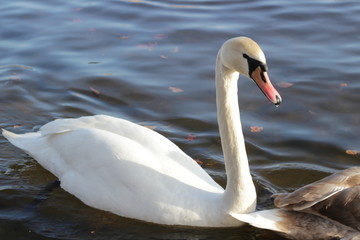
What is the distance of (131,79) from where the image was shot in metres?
9.63

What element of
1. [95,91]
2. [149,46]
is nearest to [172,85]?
[95,91]

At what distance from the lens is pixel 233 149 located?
5629 mm

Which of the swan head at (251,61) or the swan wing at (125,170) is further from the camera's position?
the swan wing at (125,170)

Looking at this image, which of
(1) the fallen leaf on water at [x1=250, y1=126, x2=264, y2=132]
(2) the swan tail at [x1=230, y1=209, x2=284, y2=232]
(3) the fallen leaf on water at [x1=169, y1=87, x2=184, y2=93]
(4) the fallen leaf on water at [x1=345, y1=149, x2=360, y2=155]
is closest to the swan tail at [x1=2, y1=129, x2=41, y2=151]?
(2) the swan tail at [x1=230, y1=209, x2=284, y2=232]

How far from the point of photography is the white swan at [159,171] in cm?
555

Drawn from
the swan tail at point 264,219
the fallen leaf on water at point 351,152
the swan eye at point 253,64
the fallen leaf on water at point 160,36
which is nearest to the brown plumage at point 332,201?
the swan tail at point 264,219

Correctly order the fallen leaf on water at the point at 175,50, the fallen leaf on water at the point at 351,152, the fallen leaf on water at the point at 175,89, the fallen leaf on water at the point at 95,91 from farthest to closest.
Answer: the fallen leaf on water at the point at 175,50, the fallen leaf on water at the point at 175,89, the fallen leaf on water at the point at 95,91, the fallen leaf on water at the point at 351,152

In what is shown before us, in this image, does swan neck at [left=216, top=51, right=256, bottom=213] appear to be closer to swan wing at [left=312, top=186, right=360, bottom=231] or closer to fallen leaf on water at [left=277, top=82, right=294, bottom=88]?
swan wing at [left=312, top=186, right=360, bottom=231]

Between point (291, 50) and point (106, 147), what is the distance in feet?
17.9

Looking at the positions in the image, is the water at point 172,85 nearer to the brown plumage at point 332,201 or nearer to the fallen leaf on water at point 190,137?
the fallen leaf on water at point 190,137

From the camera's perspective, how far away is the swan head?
5066 millimetres

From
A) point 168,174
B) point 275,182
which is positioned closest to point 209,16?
point 275,182

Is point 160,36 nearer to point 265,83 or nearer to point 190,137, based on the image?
point 190,137

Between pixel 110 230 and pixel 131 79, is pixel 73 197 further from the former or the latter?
pixel 131 79
